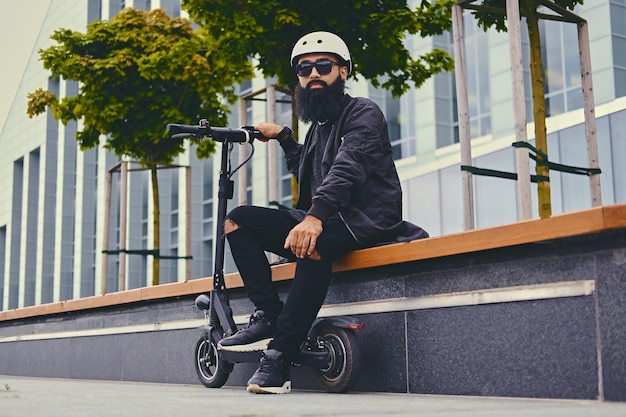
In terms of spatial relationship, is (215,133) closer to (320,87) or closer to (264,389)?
(320,87)

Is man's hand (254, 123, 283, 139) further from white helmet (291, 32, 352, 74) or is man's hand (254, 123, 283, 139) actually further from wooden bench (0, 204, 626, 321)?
wooden bench (0, 204, 626, 321)

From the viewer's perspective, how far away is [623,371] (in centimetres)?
417

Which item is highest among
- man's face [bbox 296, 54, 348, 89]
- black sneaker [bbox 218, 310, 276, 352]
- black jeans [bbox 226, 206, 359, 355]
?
man's face [bbox 296, 54, 348, 89]

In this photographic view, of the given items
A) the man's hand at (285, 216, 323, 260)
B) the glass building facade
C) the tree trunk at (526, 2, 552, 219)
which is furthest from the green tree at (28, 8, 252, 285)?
the man's hand at (285, 216, 323, 260)

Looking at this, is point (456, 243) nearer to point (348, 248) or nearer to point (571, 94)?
point (348, 248)

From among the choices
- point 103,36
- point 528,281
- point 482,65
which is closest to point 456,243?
point 528,281

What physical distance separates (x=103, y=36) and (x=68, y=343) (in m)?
5.13

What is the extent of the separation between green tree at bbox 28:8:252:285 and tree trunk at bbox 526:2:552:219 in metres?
5.61

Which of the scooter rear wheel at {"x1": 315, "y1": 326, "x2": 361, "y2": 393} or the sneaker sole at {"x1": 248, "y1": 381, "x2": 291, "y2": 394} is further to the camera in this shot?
the scooter rear wheel at {"x1": 315, "y1": 326, "x2": 361, "y2": 393}

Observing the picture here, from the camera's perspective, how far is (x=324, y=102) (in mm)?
5605

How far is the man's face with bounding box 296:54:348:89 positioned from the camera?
18.6 ft

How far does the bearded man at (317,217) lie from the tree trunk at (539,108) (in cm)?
196

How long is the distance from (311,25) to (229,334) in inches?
179

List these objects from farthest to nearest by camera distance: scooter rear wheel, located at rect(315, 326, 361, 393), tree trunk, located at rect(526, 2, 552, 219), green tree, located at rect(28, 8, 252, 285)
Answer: green tree, located at rect(28, 8, 252, 285)
tree trunk, located at rect(526, 2, 552, 219)
scooter rear wheel, located at rect(315, 326, 361, 393)
